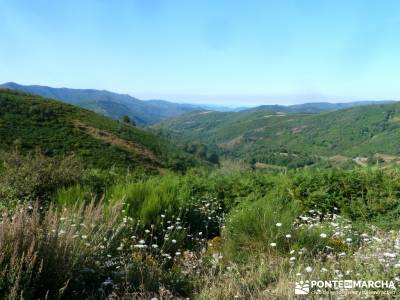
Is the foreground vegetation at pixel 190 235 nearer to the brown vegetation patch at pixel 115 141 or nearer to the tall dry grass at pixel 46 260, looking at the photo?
the tall dry grass at pixel 46 260

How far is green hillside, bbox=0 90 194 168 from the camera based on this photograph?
5672cm

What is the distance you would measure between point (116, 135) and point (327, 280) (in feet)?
235

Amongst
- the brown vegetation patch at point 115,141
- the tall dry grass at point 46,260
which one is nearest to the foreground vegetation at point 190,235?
the tall dry grass at point 46,260

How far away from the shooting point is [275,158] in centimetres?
16388

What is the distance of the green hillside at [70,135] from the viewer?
186ft

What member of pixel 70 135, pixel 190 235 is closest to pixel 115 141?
pixel 70 135

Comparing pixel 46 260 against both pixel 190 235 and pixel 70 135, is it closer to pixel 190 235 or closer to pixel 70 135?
pixel 190 235

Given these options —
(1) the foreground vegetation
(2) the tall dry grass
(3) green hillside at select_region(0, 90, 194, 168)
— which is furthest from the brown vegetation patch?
(2) the tall dry grass

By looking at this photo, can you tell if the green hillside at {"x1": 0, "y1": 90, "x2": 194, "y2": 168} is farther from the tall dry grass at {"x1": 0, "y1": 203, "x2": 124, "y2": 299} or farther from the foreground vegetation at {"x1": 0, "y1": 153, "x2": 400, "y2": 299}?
the tall dry grass at {"x1": 0, "y1": 203, "x2": 124, "y2": 299}

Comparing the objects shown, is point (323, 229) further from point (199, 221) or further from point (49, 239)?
point (49, 239)

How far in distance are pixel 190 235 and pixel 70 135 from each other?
6299 centimetres

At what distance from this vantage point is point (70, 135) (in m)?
65.1

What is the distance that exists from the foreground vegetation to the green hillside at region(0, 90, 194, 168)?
148 feet


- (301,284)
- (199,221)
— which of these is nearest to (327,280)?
(301,284)
